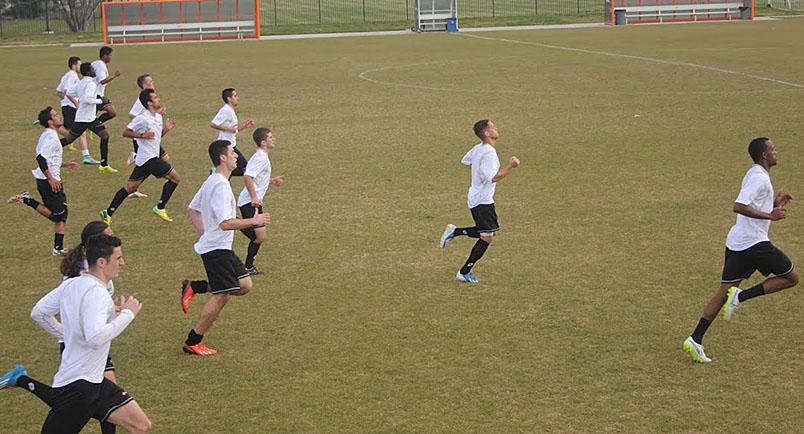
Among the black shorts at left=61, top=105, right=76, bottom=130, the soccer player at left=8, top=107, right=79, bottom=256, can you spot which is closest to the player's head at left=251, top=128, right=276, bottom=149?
the soccer player at left=8, top=107, right=79, bottom=256

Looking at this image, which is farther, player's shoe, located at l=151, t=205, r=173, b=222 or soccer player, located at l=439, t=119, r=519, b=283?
Answer: player's shoe, located at l=151, t=205, r=173, b=222

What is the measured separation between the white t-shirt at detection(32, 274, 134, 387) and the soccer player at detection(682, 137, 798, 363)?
5.96 metres

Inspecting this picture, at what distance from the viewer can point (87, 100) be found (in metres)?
22.0

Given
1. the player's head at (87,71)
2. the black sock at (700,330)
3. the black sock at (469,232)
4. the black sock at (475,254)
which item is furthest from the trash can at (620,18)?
the black sock at (700,330)

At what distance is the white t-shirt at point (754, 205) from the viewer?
33.2 ft

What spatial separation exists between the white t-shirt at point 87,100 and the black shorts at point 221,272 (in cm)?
1239

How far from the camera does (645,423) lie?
29.5 feet

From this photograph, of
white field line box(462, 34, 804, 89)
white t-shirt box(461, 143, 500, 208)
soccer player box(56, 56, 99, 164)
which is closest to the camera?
white t-shirt box(461, 143, 500, 208)

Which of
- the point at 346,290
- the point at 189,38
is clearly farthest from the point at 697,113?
the point at 189,38

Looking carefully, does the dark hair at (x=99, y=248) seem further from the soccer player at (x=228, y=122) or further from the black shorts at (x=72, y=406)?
the soccer player at (x=228, y=122)

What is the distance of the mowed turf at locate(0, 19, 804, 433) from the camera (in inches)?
377

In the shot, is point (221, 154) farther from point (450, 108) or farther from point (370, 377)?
point (450, 108)

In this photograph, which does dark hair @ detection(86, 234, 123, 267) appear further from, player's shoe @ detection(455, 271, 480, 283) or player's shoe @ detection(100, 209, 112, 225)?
player's shoe @ detection(100, 209, 112, 225)

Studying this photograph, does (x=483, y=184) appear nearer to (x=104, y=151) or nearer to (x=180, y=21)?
(x=104, y=151)
